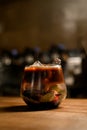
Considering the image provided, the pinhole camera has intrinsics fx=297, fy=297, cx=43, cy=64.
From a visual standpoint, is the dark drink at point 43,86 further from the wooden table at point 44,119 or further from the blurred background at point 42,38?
the blurred background at point 42,38

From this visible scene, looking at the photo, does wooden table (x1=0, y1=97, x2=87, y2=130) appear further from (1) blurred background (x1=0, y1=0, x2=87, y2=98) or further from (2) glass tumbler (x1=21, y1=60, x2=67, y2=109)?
(1) blurred background (x1=0, y1=0, x2=87, y2=98)

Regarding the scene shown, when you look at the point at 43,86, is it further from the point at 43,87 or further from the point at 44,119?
the point at 44,119

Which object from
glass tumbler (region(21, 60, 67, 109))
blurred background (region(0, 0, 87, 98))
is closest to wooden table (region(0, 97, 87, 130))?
glass tumbler (region(21, 60, 67, 109))

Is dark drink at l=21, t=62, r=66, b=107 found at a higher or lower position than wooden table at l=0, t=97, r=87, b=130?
higher

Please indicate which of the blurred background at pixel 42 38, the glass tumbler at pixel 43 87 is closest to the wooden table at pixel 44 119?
the glass tumbler at pixel 43 87

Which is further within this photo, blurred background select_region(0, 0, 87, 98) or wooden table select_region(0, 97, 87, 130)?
blurred background select_region(0, 0, 87, 98)

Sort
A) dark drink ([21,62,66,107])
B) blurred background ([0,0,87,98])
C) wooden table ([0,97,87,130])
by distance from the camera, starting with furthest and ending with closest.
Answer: blurred background ([0,0,87,98]) → dark drink ([21,62,66,107]) → wooden table ([0,97,87,130])

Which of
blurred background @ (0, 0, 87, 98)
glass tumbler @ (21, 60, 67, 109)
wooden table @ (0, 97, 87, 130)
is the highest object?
blurred background @ (0, 0, 87, 98)

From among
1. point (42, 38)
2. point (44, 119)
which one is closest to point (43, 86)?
point (44, 119)
